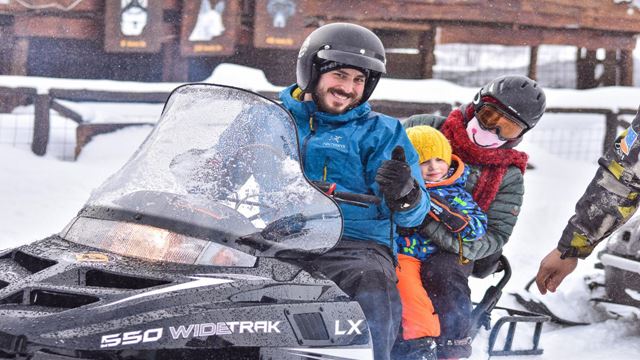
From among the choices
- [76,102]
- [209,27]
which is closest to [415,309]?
[76,102]

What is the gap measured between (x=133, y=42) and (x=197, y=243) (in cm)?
857

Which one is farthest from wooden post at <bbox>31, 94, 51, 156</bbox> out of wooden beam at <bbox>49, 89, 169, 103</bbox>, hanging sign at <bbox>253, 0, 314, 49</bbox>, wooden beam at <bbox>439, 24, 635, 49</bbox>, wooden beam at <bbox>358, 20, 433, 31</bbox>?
wooden beam at <bbox>439, 24, 635, 49</bbox>

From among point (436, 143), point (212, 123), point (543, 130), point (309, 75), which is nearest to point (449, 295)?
point (436, 143)

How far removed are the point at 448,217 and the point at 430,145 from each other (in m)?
0.40

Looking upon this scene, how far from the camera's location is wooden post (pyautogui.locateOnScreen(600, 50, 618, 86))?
49.3 ft

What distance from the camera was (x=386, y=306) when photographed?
11.7 feet

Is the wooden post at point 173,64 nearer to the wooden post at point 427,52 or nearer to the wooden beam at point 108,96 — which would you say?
the wooden beam at point 108,96

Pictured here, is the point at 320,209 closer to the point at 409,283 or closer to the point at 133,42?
the point at 409,283

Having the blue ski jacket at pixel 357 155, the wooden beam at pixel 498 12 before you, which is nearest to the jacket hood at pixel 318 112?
the blue ski jacket at pixel 357 155

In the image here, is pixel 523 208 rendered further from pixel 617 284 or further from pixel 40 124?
pixel 40 124

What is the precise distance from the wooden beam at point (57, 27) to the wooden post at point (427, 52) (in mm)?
4235

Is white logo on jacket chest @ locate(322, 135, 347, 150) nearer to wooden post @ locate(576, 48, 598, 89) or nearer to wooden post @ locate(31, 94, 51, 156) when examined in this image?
wooden post @ locate(31, 94, 51, 156)

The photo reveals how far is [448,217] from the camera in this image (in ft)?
14.4

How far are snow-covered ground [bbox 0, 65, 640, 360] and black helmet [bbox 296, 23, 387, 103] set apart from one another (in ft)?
6.43
